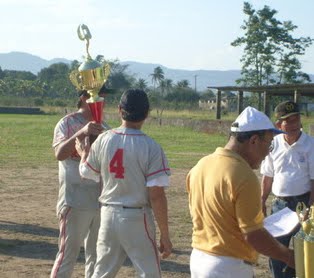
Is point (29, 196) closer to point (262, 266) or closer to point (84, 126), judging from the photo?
point (262, 266)

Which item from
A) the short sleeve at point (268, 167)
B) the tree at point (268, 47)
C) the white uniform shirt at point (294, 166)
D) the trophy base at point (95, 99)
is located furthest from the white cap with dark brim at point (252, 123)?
the tree at point (268, 47)

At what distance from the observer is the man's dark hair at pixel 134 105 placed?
4934 mm

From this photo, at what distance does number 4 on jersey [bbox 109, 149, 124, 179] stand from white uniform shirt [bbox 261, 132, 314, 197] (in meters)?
2.00

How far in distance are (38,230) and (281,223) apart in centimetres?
628

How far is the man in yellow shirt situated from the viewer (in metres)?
3.71

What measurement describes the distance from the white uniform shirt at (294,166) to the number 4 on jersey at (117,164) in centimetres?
200

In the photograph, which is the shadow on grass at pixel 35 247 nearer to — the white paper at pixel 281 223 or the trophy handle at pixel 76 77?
the trophy handle at pixel 76 77

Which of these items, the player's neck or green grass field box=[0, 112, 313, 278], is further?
green grass field box=[0, 112, 313, 278]

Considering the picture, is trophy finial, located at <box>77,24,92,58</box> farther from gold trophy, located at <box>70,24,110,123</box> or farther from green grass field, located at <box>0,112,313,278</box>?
green grass field, located at <box>0,112,313,278</box>

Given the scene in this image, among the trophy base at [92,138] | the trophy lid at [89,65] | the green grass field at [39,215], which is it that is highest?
the trophy lid at [89,65]

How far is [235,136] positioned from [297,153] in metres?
2.57


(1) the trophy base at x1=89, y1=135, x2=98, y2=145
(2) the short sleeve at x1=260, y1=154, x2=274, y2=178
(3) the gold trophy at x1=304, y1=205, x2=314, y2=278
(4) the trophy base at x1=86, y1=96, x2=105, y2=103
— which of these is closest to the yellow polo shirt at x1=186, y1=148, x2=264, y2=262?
(3) the gold trophy at x1=304, y1=205, x2=314, y2=278

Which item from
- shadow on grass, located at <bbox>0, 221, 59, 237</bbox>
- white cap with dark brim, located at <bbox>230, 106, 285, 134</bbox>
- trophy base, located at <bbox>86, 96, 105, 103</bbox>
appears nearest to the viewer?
white cap with dark brim, located at <bbox>230, 106, 285, 134</bbox>

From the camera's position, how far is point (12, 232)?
971cm
